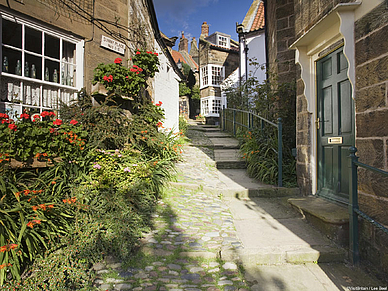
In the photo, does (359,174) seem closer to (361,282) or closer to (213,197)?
(361,282)

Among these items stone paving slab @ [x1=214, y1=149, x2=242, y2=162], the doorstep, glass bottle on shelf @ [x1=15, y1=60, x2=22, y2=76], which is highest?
glass bottle on shelf @ [x1=15, y1=60, x2=22, y2=76]

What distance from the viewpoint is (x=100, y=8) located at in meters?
5.07

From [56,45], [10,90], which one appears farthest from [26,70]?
[56,45]

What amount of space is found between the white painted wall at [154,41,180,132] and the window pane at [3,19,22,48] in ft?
13.4

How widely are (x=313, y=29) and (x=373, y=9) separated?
102cm

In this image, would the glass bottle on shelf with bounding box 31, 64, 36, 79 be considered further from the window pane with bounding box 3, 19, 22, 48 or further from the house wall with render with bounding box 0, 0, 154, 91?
the house wall with render with bounding box 0, 0, 154, 91

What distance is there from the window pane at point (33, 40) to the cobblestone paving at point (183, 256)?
3256mm

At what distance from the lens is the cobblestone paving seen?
7.92 ft

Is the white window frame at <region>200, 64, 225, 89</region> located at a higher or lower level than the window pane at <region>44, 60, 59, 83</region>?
higher

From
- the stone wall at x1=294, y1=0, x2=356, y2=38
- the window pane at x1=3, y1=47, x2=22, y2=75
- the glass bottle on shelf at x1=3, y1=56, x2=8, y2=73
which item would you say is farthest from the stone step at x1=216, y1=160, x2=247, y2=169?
the glass bottle on shelf at x1=3, y1=56, x2=8, y2=73

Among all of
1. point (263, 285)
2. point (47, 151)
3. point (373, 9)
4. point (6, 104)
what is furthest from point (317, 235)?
point (6, 104)

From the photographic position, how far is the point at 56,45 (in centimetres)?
442

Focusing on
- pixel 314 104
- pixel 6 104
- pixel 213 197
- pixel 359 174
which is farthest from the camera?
pixel 213 197

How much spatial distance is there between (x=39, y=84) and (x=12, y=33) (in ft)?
2.60
